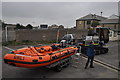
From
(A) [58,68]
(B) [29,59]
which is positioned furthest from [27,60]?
(A) [58,68]

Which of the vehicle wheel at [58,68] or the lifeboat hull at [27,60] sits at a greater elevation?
the lifeboat hull at [27,60]

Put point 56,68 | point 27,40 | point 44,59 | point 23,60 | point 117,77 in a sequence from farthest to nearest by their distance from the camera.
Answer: point 27,40, point 56,68, point 117,77, point 44,59, point 23,60

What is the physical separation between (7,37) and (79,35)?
43.6 ft

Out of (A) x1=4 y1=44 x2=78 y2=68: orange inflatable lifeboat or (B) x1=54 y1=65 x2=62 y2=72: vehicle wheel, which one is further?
(B) x1=54 y1=65 x2=62 y2=72: vehicle wheel

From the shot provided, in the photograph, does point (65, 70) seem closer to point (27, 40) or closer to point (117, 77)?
point (117, 77)

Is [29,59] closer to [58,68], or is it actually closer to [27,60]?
[27,60]

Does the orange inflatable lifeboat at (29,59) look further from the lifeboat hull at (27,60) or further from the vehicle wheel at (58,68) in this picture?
the vehicle wheel at (58,68)

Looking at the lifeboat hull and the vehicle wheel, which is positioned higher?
the lifeboat hull

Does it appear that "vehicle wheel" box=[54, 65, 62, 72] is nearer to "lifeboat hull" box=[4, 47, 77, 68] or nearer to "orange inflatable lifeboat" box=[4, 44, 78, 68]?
"orange inflatable lifeboat" box=[4, 44, 78, 68]

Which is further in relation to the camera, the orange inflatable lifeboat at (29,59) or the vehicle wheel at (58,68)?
the vehicle wheel at (58,68)

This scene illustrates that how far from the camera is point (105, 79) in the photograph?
253 inches

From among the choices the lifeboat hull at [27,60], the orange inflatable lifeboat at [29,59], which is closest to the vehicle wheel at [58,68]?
the orange inflatable lifeboat at [29,59]

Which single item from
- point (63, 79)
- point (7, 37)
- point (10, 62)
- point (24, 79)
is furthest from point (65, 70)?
point (7, 37)

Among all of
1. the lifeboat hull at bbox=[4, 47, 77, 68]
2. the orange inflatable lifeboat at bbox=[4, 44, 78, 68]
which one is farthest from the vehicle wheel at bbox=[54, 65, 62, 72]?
the lifeboat hull at bbox=[4, 47, 77, 68]
